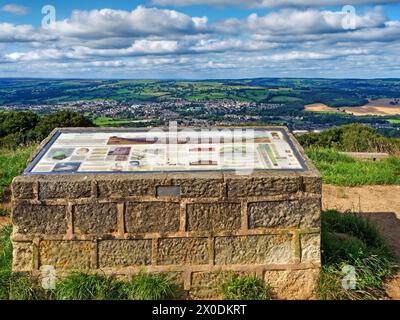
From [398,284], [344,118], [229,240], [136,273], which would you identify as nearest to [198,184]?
[229,240]

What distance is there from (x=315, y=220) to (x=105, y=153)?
2.25 metres

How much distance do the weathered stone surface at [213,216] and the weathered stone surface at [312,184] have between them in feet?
2.16

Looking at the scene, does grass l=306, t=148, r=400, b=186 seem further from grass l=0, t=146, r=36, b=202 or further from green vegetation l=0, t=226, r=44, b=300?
green vegetation l=0, t=226, r=44, b=300

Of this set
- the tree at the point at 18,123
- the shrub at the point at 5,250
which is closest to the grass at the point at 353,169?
the shrub at the point at 5,250

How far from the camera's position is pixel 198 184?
4.07 metres

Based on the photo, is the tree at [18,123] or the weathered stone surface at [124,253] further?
the tree at [18,123]

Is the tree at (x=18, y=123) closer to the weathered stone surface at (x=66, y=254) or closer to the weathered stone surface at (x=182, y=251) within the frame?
the weathered stone surface at (x=66, y=254)

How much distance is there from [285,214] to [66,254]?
2104 millimetres

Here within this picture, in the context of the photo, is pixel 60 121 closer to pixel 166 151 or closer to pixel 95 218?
pixel 166 151

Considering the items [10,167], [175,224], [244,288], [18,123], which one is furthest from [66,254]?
[18,123]

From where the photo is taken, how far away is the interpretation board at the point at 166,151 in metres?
4.30

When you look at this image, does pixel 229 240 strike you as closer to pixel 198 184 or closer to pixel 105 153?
pixel 198 184

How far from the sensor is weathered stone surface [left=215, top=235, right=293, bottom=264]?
13.8 ft

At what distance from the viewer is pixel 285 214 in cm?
417
